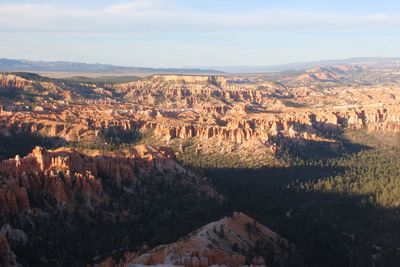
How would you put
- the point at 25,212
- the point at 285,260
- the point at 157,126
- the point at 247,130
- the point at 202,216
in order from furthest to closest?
the point at 157,126, the point at 247,130, the point at 202,216, the point at 25,212, the point at 285,260

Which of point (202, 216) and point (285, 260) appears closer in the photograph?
point (285, 260)

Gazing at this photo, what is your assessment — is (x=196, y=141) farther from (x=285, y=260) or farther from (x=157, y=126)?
(x=285, y=260)

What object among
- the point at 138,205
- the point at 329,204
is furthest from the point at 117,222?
the point at 329,204

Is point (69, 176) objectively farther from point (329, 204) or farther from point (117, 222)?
point (329, 204)

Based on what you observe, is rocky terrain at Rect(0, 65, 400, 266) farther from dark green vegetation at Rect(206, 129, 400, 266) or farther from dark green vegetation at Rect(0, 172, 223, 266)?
dark green vegetation at Rect(206, 129, 400, 266)

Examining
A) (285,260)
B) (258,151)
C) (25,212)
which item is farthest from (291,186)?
(25,212)

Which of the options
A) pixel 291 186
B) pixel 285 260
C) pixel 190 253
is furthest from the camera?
pixel 291 186

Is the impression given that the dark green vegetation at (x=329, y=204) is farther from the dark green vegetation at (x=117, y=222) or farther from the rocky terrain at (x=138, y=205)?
the dark green vegetation at (x=117, y=222)

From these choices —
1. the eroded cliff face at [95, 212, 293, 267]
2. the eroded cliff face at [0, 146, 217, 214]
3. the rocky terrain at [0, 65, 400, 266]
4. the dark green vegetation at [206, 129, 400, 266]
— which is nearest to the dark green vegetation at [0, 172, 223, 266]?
the rocky terrain at [0, 65, 400, 266]
